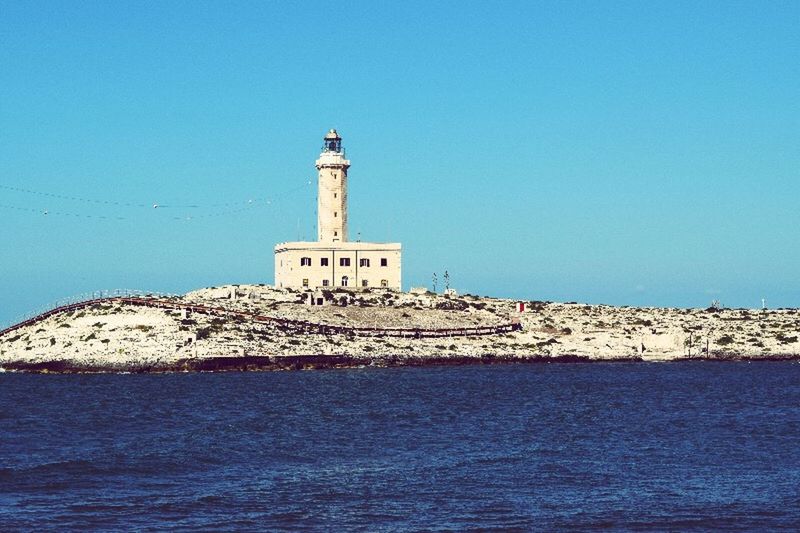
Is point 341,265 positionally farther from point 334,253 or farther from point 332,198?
point 332,198

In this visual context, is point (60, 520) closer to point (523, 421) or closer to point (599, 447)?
point (599, 447)

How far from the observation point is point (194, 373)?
267 ft

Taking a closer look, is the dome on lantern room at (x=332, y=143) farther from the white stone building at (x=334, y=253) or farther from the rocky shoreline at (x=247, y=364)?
the rocky shoreline at (x=247, y=364)

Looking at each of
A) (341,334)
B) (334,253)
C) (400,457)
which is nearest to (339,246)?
(334,253)

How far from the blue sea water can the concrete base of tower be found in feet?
122

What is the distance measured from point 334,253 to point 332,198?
Answer: 5727 mm

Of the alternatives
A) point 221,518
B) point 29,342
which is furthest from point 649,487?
point 29,342

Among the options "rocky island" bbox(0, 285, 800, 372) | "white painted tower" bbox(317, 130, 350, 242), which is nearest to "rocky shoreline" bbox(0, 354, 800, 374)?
"rocky island" bbox(0, 285, 800, 372)

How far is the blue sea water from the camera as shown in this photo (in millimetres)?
27156

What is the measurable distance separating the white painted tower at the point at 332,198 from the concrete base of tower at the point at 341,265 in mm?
1651

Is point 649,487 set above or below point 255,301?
below

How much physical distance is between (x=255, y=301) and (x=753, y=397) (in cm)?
4982

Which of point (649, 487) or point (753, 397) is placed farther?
point (753, 397)

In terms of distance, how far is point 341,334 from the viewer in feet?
289
